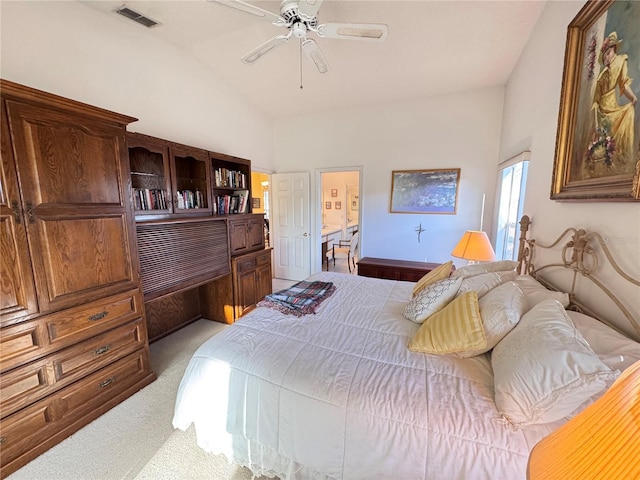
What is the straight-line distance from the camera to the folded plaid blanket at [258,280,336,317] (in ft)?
5.83

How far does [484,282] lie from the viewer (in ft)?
5.27

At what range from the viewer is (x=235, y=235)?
10.0ft

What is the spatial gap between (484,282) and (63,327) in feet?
8.65

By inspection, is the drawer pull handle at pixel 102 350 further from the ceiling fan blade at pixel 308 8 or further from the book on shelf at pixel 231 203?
the ceiling fan blade at pixel 308 8

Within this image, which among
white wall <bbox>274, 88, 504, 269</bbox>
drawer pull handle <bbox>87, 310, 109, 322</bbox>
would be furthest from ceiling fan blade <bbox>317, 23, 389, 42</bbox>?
drawer pull handle <bbox>87, 310, 109, 322</bbox>

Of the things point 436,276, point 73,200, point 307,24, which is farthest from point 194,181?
point 436,276

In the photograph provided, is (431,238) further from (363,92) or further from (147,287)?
(147,287)

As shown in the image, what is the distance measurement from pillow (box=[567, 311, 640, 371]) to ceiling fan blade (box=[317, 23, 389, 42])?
190 cm

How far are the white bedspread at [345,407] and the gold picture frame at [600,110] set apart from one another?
0.98m

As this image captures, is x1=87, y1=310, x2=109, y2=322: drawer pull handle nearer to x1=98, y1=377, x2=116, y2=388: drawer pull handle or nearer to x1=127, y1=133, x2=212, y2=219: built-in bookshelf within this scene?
x1=98, y1=377, x2=116, y2=388: drawer pull handle

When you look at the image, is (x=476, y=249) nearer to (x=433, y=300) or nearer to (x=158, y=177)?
(x=433, y=300)

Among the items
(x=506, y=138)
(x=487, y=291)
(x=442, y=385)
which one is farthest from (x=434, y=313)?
(x=506, y=138)

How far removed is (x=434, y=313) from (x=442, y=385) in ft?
1.81

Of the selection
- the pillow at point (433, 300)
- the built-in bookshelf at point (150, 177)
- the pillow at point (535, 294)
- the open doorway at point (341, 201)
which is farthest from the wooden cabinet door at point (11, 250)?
the open doorway at point (341, 201)
